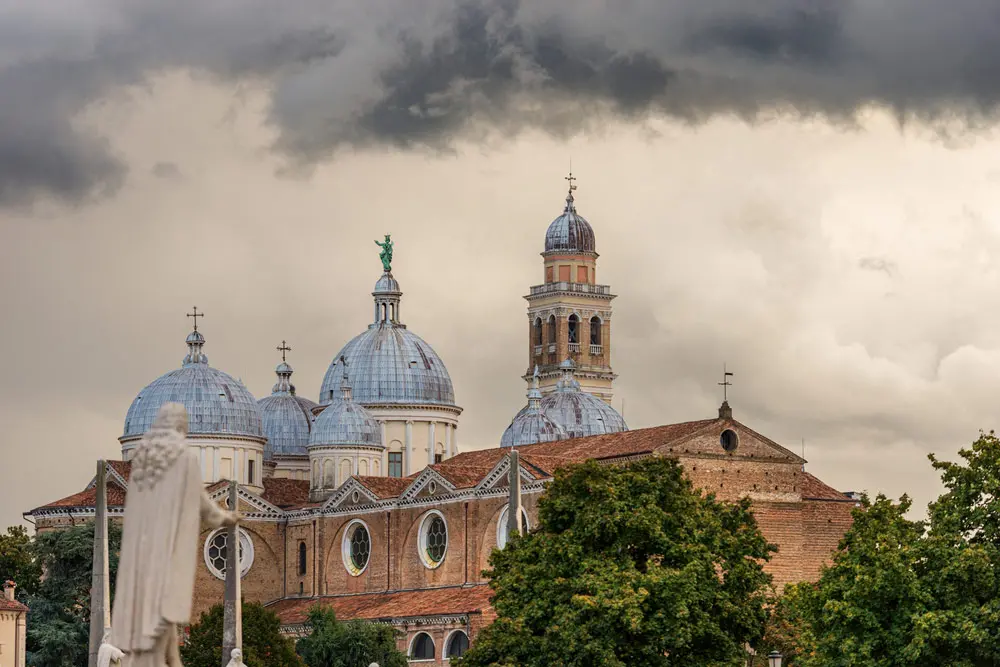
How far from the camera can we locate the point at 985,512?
131 ft

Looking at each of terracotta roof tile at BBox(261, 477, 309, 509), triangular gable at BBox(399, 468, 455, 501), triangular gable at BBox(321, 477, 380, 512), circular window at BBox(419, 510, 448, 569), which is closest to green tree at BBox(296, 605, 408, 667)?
circular window at BBox(419, 510, 448, 569)

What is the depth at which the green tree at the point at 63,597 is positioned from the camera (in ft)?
232

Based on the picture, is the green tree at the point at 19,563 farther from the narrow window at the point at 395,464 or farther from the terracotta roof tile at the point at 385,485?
the narrow window at the point at 395,464

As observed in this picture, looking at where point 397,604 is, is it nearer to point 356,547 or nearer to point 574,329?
point 356,547

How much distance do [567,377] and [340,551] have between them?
33971 millimetres

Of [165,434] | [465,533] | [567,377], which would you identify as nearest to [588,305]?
[567,377]

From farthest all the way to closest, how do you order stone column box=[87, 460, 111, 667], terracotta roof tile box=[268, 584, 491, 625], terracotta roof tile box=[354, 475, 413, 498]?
terracotta roof tile box=[354, 475, 413, 498], terracotta roof tile box=[268, 584, 491, 625], stone column box=[87, 460, 111, 667]

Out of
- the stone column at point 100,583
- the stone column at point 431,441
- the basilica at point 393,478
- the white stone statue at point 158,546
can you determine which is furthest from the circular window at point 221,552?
the white stone statue at point 158,546

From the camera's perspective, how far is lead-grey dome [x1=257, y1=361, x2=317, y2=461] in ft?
323

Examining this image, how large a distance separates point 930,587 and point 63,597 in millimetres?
42057

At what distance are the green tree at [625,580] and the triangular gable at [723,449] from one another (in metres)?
23.6

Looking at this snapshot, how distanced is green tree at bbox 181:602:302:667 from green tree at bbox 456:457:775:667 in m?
14.0

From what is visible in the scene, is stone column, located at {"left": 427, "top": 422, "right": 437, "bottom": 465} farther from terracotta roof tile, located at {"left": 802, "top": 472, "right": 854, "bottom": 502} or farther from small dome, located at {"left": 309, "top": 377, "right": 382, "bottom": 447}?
terracotta roof tile, located at {"left": 802, "top": 472, "right": 854, "bottom": 502}

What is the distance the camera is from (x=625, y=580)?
142 ft
